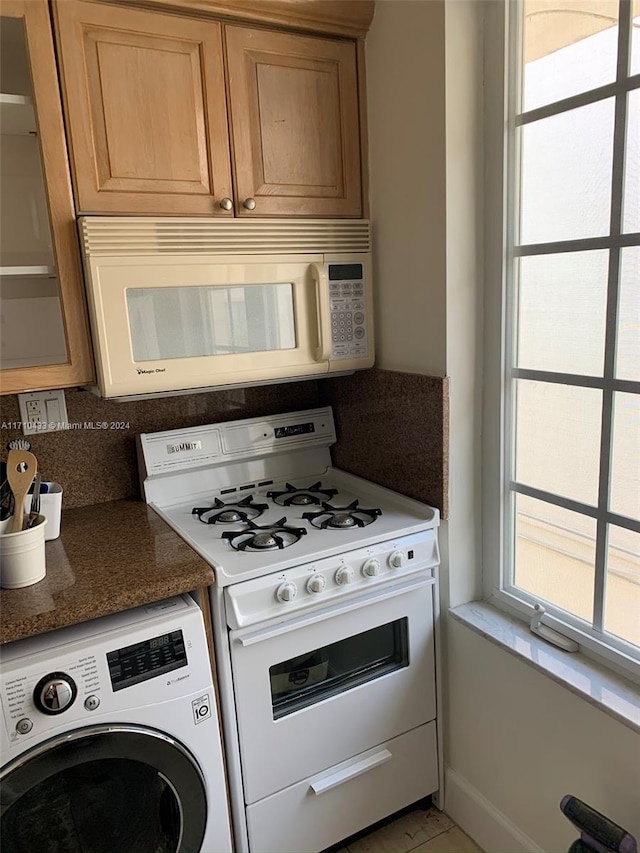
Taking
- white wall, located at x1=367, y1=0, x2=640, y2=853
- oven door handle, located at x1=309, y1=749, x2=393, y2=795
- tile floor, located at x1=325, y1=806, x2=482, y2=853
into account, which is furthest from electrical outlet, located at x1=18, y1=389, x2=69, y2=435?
tile floor, located at x1=325, y1=806, x2=482, y2=853

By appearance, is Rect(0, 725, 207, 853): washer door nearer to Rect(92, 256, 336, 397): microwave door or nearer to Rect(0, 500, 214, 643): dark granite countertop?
Rect(0, 500, 214, 643): dark granite countertop

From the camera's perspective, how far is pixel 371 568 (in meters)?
1.52

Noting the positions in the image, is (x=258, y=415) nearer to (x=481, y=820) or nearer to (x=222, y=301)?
(x=222, y=301)

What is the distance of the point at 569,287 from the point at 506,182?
320 mm

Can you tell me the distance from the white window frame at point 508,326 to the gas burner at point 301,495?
493 mm

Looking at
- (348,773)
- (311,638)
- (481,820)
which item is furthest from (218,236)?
(481,820)

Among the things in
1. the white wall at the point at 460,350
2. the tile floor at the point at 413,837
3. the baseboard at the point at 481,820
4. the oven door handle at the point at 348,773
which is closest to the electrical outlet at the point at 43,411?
the white wall at the point at 460,350

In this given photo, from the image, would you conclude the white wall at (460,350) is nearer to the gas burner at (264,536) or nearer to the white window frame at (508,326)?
the white window frame at (508,326)

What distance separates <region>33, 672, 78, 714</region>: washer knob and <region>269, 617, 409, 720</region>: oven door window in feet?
1.59

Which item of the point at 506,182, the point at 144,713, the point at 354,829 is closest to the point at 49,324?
the point at 144,713

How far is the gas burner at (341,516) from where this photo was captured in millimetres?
1628

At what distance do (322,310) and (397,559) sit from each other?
2.31ft

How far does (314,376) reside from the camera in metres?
1.77

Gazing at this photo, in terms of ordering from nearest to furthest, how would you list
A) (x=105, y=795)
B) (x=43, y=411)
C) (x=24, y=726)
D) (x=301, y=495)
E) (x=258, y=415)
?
1. (x=24, y=726)
2. (x=105, y=795)
3. (x=43, y=411)
4. (x=301, y=495)
5. (x=258, y=415)
